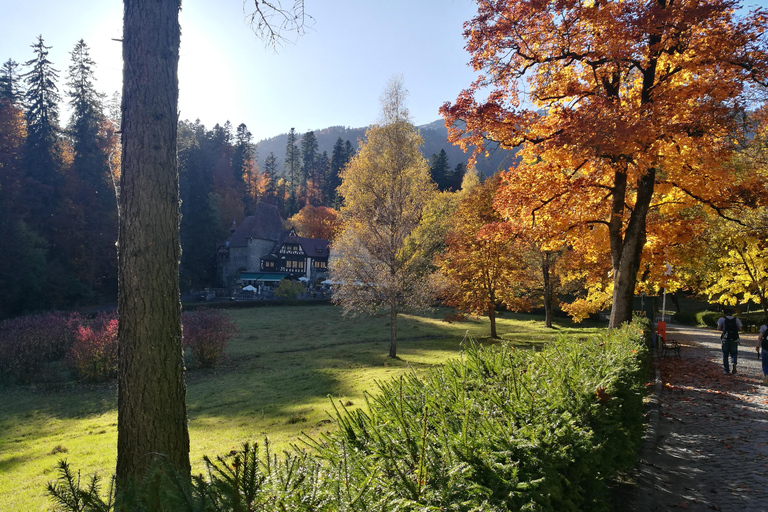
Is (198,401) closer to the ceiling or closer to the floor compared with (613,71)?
closer to the floor

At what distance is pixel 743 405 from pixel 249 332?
24.8 metres

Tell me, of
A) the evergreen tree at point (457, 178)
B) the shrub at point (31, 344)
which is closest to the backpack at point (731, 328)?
the shrub at point (31, 344)

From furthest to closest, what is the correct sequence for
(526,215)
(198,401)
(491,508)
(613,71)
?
(198,401), (526,215), (613,71), (491,508)

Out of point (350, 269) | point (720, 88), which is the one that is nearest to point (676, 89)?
point (720, 88)

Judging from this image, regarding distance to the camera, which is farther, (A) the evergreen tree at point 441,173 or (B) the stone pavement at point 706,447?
(A) the evergreen tree at point 441,173

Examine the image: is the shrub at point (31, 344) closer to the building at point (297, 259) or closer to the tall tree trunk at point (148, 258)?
the tall tree trunk at point (148, 258)

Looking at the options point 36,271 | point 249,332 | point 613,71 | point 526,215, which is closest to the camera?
point 613,71

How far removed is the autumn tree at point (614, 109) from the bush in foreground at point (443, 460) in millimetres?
6656

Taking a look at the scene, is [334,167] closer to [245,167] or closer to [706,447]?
[245,167]

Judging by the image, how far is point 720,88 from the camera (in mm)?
8625

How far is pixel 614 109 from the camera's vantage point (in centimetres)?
924

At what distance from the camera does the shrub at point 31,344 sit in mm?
16656

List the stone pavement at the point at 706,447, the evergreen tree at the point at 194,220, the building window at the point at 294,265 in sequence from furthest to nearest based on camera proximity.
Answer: the building window at the point at 294,265
the evergreen tree at the point at 194,220
the stone pavement at the point at 706,447

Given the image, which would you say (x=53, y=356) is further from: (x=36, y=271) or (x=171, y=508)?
(x=171, y=508)
